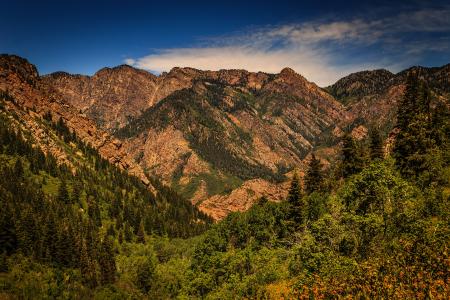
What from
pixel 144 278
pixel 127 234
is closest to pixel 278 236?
pixel 144 278

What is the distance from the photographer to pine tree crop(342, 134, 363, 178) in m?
98.9

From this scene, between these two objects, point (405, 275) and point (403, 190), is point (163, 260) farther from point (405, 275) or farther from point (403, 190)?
point (405, 275)

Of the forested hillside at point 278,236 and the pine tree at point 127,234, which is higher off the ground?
the forested hillside at point 278,236

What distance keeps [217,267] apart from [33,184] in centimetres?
11659

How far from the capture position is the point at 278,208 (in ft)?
381

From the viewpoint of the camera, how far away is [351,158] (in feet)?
337

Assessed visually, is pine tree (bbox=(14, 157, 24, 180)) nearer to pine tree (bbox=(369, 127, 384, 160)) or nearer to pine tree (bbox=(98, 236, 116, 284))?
pine tree (bbox=(98, 236, 116, 284))

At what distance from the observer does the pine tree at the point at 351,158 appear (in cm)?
9895

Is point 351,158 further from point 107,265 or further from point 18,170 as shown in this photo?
point 18,170

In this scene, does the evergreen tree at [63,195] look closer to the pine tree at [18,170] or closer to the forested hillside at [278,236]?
the forested hillside at [278,236]

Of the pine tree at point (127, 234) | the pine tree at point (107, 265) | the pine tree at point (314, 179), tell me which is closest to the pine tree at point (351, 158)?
the pine tree at point (314, 179)

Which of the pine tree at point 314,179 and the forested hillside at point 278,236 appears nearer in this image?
the forested hillside at point 278,236

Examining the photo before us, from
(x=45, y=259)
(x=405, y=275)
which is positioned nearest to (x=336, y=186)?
(x=405, y=275)

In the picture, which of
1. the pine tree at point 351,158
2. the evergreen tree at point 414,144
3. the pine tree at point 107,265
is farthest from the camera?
the pine tree at point 107,265
